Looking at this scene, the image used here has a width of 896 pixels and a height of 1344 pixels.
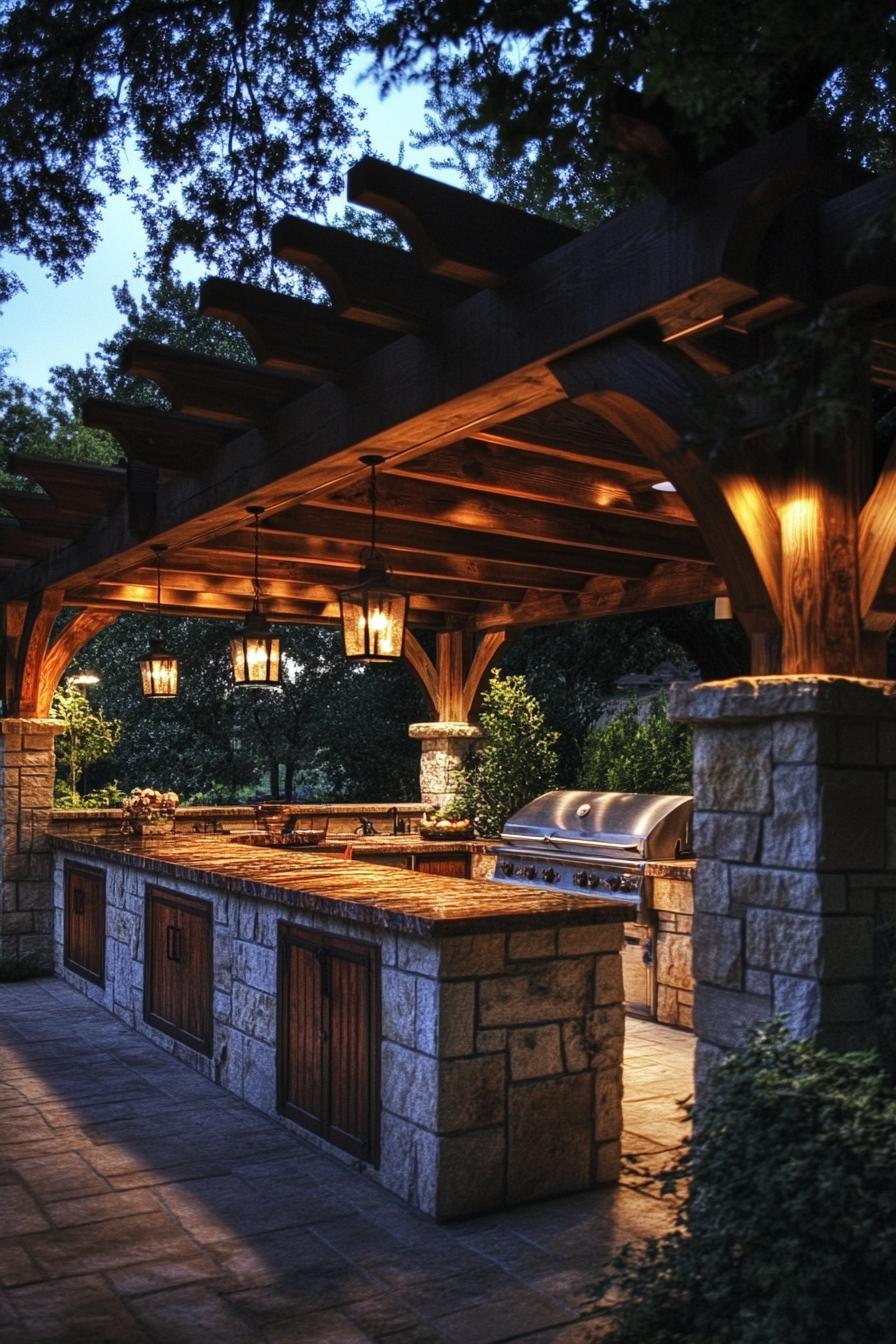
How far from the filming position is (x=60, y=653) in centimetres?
930

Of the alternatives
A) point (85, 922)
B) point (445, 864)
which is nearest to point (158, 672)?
point (85, 922)

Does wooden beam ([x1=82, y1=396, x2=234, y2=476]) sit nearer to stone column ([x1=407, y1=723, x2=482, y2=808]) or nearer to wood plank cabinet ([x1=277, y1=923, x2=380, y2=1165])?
wood plank cabinet ([x1=277, y1=923, x2=380, y2=1165])

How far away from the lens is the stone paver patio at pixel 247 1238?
10.8 ft

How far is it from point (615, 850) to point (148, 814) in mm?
3484

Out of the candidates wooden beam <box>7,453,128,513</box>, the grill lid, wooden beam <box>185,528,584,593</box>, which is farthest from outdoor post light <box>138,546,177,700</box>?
the grill lid

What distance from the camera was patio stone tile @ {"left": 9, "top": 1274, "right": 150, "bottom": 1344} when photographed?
10.5 feet

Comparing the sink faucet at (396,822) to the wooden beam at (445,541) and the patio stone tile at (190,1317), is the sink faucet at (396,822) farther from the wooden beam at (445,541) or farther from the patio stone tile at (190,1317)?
the patio stone tile at (190,1317)

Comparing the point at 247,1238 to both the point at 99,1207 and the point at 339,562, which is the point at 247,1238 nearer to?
the point at 99,1207

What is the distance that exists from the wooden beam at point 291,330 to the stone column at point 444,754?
21.1 feet

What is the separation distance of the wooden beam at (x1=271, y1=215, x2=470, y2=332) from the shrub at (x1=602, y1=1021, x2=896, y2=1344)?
2.57 meters

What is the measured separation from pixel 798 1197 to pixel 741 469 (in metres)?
1.84

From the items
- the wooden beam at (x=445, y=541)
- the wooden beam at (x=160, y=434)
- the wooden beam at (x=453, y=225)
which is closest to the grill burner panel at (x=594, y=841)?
the wooden beam at (x=445, y=541)

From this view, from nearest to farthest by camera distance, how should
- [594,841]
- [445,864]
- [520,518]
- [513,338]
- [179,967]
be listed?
[513,338] < [179,967] < [520,518] < [594,841] < [445,864]

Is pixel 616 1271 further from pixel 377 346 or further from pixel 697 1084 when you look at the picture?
pixel 377 346
